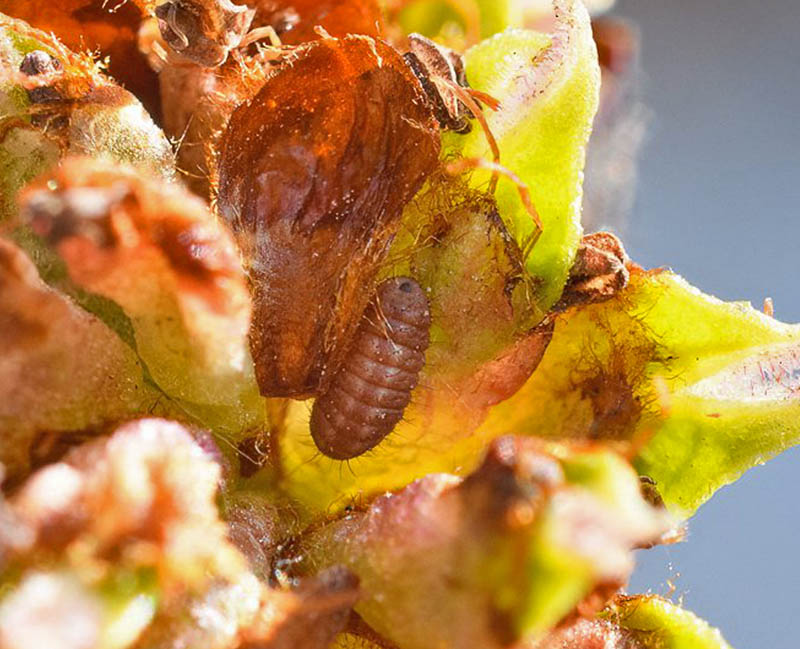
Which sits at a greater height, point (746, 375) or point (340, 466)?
point (746, 375)

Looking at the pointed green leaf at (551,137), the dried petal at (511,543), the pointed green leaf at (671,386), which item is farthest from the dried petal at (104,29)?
the dried petal at (511,543)

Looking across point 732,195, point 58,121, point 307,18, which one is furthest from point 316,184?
point 732,195

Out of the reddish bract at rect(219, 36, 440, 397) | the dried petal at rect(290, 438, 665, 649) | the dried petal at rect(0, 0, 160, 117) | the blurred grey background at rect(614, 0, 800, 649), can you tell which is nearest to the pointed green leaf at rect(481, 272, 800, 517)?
the reddish bract at rect(219, 36, 440, 397)

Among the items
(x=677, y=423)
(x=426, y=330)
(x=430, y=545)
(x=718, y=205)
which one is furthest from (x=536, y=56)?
(x=718, y=205)

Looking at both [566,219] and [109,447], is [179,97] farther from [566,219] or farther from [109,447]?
[109,447]

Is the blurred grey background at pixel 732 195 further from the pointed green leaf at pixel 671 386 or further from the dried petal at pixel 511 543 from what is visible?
the dried petal at pixel 511 543
